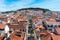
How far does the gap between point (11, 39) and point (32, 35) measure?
7.24m

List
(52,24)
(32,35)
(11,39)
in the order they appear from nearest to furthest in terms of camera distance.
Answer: (32,35) → (11,39) → (52,24)

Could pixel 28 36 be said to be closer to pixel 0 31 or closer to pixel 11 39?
pixel 11 39

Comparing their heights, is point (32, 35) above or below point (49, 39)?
above

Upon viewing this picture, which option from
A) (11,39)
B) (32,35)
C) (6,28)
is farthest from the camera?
(6,28)

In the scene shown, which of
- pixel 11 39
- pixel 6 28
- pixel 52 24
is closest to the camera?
pixel 11 39

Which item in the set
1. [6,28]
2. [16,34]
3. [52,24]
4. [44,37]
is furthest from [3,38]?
[52,24]

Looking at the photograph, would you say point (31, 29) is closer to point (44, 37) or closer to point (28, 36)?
point (28, 36)

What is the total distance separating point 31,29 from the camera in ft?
53.4

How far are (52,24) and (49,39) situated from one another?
20419mm

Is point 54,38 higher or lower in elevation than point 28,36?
lower

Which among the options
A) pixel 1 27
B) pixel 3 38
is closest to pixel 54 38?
pixel 3 38

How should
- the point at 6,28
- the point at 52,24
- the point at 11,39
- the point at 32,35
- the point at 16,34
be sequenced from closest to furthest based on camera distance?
the point at 32,35 < the point at 11,39 < the point at 16,34 < the point at 6,28 < the point at 52,24

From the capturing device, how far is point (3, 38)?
25.4m

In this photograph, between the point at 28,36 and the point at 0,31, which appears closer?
the point at 28,36
